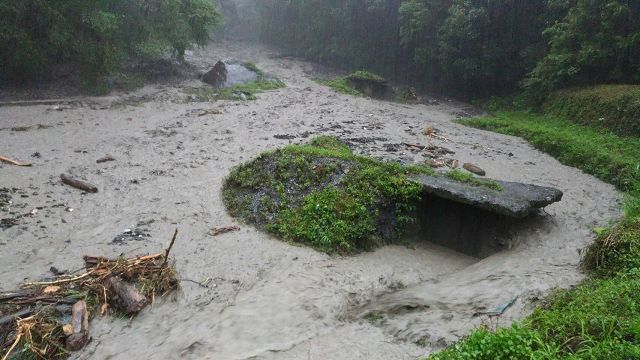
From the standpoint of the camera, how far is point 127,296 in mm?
6977

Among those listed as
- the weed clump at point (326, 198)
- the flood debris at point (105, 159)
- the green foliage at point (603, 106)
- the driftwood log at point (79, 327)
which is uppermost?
the green foliage at point (603, 106)

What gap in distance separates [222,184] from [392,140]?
6293mm

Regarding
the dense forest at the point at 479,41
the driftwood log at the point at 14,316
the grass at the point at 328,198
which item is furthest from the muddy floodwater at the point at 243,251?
the dense forest at the point at 479,41

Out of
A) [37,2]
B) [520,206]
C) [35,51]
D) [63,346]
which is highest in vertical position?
[37,2]

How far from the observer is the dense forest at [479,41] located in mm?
18344

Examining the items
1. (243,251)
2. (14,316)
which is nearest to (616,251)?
(243,251)

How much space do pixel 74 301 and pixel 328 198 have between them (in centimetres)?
486

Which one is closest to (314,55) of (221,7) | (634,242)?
(221,7)

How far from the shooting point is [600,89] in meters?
17.7

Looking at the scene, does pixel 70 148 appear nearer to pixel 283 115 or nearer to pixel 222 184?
pixel 222 184

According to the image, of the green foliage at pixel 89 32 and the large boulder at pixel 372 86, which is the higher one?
the green foliage at pixel 89 32

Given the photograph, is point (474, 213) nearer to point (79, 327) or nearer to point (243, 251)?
point (243, 251)

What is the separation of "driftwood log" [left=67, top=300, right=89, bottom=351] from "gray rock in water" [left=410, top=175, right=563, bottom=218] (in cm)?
634

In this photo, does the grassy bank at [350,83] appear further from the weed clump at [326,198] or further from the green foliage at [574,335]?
the green foliage at [574,335]
